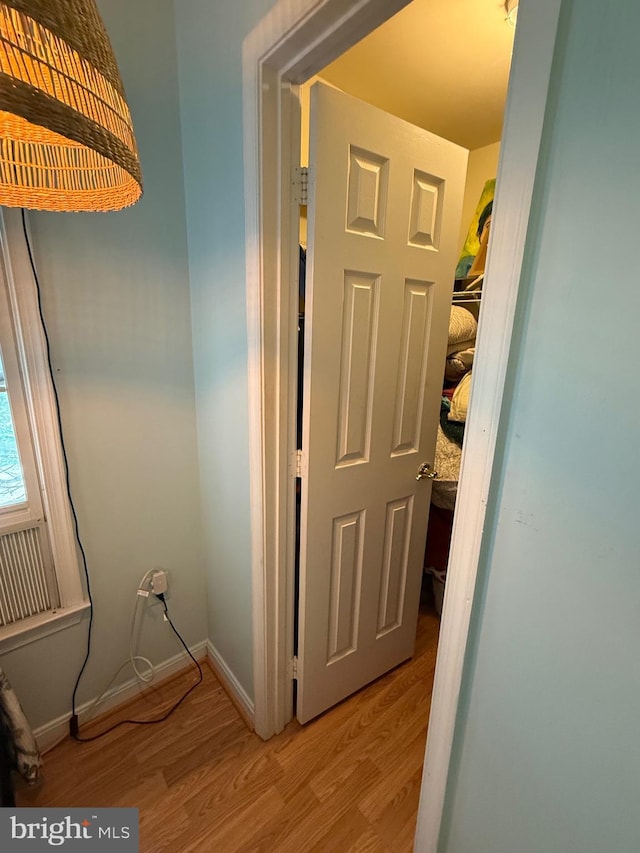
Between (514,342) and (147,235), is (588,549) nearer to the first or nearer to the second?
(514,342)

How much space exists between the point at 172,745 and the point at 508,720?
1323 millimetres

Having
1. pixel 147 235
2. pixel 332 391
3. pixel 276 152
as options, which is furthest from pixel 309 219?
pixel 147 235

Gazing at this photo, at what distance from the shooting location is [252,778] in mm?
1315

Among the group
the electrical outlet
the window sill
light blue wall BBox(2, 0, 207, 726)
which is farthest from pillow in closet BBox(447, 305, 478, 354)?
the window sill

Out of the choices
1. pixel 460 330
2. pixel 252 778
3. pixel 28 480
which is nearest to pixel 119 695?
pixel 252 778

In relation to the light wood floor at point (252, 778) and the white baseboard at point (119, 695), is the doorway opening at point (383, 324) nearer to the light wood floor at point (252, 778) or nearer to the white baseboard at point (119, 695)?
the light wood floor at point (252, 778)

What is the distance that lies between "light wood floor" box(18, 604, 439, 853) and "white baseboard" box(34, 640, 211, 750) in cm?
5

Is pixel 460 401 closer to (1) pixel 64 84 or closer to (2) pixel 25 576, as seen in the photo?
(1) pixel 64 84

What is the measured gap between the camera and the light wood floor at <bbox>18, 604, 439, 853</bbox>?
3.85ft

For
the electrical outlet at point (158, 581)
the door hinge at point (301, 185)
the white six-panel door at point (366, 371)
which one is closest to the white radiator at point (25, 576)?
the electrical outlet at point (158, 581)

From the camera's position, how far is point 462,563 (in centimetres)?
69

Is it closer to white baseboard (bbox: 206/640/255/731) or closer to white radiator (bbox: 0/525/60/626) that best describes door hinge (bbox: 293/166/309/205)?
white radiator (bbox: 0/525/60/626)

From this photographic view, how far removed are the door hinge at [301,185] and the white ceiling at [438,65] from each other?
698mm

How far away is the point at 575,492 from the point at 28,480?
4.81 feet
